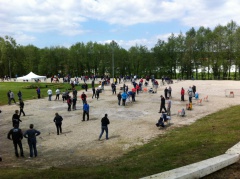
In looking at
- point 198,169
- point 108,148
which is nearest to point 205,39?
point 108,148

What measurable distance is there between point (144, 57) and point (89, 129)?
2465 inches

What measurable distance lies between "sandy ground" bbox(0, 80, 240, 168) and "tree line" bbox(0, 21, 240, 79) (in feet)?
130

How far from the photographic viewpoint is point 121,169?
8.47 m

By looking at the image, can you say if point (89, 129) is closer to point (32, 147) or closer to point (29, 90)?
point (32, 147)

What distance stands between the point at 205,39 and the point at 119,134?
5697 centimetres

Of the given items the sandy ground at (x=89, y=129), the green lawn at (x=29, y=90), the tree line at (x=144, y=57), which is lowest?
the sandy ground at (x=89, y=129)

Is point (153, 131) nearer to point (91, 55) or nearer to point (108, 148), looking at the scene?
point (108, 148)

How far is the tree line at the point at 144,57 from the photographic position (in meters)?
63.3

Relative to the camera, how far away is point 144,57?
78062mm

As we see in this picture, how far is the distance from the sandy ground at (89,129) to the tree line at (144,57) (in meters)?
39.5

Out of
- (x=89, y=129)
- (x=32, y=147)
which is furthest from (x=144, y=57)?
(x=32, y=147)

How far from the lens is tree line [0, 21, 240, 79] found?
208 ft

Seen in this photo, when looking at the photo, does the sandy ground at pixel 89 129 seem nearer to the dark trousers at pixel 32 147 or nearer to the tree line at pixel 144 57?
the dark trousers at pixel 32 147

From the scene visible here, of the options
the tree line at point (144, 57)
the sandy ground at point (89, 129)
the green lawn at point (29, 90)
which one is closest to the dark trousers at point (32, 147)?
the sandy ground at point (89, 129)
